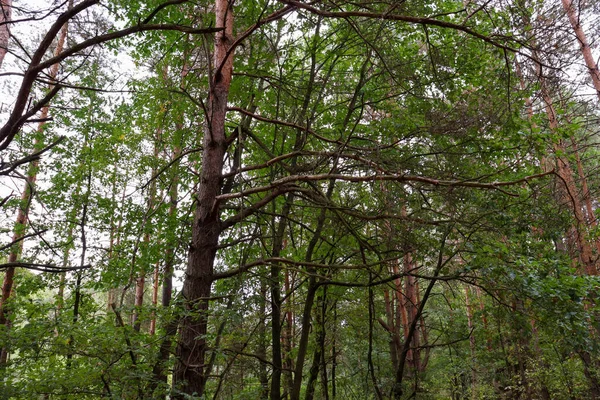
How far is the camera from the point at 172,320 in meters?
3.62

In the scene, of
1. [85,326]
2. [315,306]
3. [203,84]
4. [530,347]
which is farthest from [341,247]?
[530,347]

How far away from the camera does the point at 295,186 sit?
4105mm

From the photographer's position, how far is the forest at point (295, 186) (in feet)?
12.0

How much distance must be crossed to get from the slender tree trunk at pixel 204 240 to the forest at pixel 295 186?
0.02m

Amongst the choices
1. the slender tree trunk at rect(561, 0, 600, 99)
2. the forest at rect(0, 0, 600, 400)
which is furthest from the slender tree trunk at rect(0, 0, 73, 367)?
the slender tree trunk at rect(561, 0, 600, 99)

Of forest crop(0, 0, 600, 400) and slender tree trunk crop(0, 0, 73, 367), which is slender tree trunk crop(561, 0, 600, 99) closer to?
forest crop(0, 0, 600, 400)

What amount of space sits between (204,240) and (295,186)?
3.62 feet

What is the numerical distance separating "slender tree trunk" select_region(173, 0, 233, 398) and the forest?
0.07 feet

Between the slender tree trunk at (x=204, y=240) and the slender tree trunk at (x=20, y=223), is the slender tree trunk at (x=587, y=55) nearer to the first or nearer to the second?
the slender tree trunk at (x=204, y=240)

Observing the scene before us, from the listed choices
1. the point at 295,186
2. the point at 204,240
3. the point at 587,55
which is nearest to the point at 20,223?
the point at 204,240

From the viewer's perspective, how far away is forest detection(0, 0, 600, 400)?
12.0 feet

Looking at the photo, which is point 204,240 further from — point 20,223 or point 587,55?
point 587,55

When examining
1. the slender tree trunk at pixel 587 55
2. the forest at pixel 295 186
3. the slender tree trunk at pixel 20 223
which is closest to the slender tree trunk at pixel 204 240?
the forest at pixel 295 186

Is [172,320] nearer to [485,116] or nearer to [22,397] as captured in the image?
[22,397]
